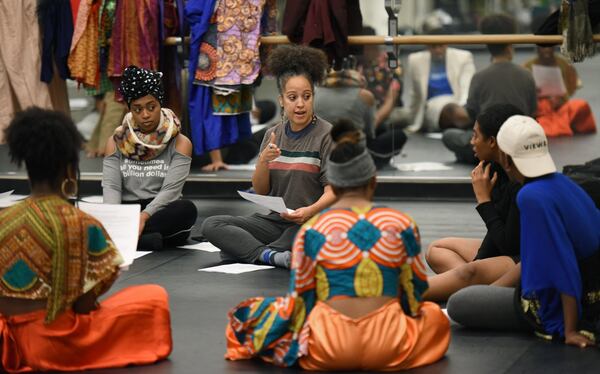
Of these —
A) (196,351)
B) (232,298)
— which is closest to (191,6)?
(232,298)

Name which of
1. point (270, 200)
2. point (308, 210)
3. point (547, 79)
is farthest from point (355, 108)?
point (270, 200)

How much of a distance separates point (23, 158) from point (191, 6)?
4.84m

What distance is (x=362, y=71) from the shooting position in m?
9.52

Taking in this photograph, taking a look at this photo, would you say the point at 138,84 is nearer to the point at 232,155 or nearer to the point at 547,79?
the point at 232,155

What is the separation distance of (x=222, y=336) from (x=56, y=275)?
0.95m

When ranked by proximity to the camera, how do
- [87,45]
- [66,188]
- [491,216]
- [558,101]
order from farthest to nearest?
[558,101]
[87,45]
[491,216]
[66,188]

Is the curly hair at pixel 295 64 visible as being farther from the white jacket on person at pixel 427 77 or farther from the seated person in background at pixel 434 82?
the seated person in background at pixel 434 82

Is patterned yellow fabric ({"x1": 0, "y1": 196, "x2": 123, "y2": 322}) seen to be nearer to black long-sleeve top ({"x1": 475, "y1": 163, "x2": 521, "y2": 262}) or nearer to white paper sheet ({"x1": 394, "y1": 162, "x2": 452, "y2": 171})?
black long-sleeve top ({"x1": 475, "y1": 163, "x2": 521, "y2": 262})

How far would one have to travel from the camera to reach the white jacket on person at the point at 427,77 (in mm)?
9805

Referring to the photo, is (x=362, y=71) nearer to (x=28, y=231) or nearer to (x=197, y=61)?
(x=197, y=61)

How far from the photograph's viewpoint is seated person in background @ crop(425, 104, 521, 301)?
5164 mm

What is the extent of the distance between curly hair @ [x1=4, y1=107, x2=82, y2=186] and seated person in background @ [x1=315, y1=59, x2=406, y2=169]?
5.14m

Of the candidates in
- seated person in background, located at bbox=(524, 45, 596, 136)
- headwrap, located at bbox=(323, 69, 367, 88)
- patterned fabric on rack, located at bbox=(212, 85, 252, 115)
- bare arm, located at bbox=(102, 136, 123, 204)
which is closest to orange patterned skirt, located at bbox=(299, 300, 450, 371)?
bare arm, located at bbox=(102, 136, 123, 204)

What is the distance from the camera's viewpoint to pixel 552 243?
4453 millimetres
